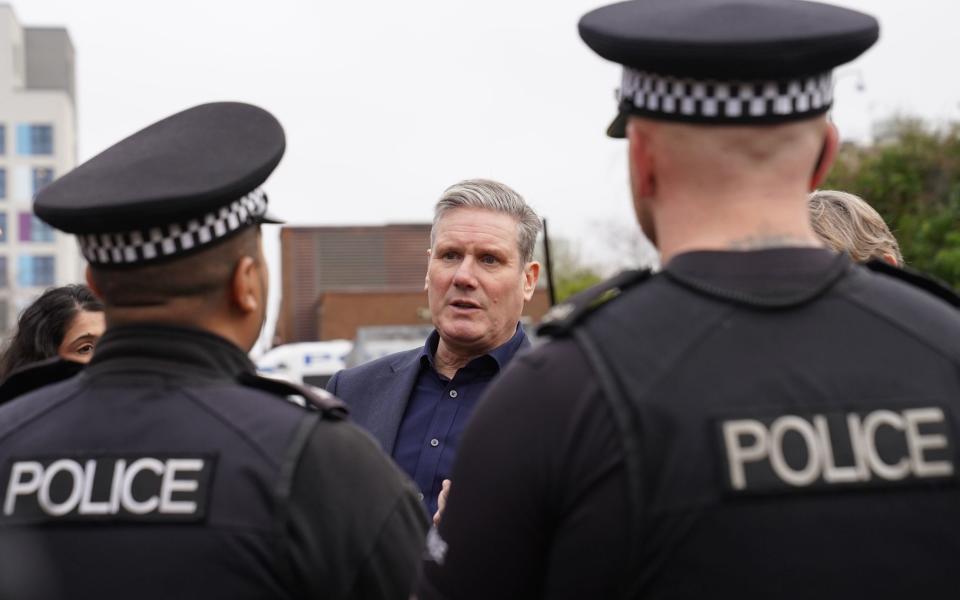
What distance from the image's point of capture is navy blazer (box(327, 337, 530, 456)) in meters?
4.41

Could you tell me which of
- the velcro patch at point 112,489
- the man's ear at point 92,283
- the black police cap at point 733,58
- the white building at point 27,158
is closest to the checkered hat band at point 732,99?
the black police cap at point 733,58

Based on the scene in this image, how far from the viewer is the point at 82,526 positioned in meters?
2.32

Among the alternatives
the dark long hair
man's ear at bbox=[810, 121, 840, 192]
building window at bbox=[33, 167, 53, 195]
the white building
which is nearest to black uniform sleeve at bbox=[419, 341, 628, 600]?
man's ear at bbox=[810, 121, 840, 192]

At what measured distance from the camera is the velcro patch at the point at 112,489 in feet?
7.50

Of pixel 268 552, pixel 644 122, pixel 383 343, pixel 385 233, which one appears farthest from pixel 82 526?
pixel 385 233

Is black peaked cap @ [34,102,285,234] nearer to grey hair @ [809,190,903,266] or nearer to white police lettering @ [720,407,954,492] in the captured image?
white police lettering @ [720,407,954,492]

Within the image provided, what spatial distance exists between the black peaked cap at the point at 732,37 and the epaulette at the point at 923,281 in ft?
1.37

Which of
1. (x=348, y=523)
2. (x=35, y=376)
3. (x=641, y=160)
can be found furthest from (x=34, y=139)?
(x=641, y=160)

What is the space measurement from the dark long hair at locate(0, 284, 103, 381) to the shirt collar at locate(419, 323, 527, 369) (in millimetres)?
1244

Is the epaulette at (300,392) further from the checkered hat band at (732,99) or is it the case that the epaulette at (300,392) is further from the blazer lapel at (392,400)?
the blazer lapel at (392,400)

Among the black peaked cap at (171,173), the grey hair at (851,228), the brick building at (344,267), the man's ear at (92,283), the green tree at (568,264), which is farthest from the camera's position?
the green tree at (568,264)

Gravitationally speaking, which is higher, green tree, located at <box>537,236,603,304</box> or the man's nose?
the man's nose

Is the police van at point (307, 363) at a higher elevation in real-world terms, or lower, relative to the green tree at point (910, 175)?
lower

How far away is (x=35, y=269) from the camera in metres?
93.2
